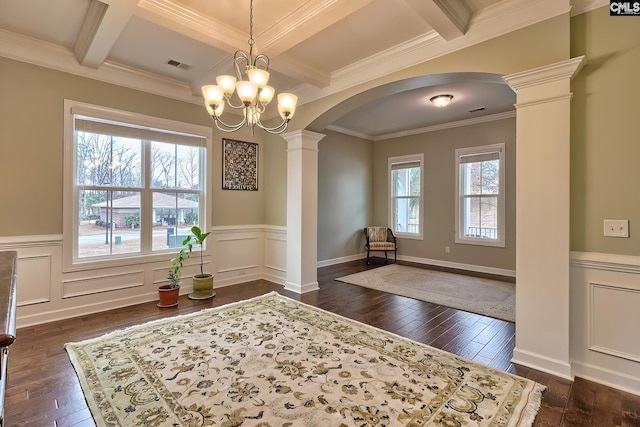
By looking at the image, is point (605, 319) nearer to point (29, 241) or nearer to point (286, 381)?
point (286, 381)

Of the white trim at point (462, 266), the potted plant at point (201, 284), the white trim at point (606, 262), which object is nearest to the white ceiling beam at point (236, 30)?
the potted plant at point (201, 284)

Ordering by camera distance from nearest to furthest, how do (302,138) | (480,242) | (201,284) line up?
(201,284) < (302,138) < (480,242)

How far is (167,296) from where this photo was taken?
12.3ft

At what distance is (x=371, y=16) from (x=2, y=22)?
339 cm

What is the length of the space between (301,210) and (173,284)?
1930 millimetres

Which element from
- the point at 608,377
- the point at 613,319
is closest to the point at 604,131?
the point at 613,319

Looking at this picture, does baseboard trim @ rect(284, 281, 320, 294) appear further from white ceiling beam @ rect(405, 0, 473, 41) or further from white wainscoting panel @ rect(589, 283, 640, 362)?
white ceiling beam @ rect(405, 0, 473, 41)

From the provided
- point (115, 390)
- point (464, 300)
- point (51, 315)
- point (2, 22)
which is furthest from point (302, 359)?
point (2, 22)

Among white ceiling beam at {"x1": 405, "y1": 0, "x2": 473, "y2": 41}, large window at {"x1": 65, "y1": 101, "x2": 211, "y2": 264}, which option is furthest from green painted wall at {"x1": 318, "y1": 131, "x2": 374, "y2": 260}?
white ceiling beam at {"x1": 405, "y1": 0, "x2": 473, "y2": 41}

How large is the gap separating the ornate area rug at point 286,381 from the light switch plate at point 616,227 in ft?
3.95

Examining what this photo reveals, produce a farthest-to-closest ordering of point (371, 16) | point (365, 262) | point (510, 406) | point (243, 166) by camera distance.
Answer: point (365, 262) < point (243, 166) < point (371, 16) < point (510, 406)

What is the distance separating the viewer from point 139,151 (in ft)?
13.1

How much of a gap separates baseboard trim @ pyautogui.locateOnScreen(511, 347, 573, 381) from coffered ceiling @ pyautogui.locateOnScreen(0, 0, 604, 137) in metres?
2.48

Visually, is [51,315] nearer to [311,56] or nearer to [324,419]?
[324,419]
